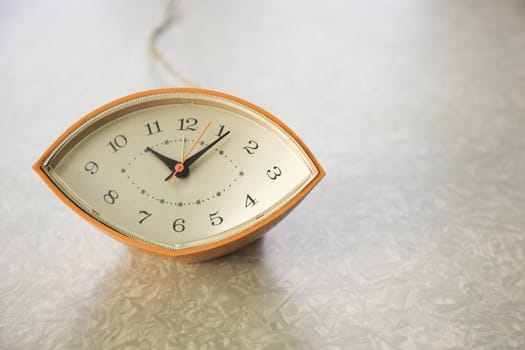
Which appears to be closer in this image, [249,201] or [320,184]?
[249,201]

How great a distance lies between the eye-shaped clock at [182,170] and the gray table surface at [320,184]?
12 cm

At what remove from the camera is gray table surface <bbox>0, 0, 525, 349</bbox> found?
3.03 feet

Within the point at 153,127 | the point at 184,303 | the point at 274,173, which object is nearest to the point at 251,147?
the point at 274,173

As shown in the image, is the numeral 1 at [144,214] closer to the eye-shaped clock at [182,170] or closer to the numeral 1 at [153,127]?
the eye-shaped clock at [182,170]

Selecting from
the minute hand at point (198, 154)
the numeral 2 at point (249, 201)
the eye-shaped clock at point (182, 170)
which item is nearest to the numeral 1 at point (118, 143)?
the eye-shaped clock at point (182, 170)

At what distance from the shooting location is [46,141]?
1.26 metres

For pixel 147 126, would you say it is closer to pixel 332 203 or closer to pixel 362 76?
pixel 332 203

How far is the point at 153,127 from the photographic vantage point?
3.14 ft

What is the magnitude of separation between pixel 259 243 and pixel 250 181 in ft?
0.52

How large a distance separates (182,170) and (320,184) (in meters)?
0.33

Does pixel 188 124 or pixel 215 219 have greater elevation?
pixel 188 124

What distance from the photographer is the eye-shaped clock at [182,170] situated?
89 centimetres

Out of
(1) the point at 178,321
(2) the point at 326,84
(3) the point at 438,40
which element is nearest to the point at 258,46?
(2) the point at 326,84

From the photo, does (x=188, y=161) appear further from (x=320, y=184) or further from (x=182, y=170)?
(x=320, y=184)
